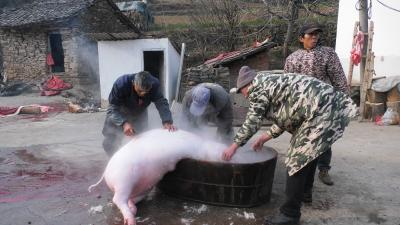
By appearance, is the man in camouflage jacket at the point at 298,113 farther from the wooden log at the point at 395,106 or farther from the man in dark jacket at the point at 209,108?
the wooden log at the point at 395,106

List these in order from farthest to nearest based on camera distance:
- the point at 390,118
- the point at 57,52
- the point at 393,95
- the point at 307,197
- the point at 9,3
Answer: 1. the point at 9,3
2. the point at 57,52
3. the point at 393,95
4. the point at 390,118
5. the point at 307,197

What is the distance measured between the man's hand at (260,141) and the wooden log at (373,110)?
554cm

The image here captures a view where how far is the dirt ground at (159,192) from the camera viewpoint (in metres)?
3.92

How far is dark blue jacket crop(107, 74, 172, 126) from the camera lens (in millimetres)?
4469

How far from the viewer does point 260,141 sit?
157 inches

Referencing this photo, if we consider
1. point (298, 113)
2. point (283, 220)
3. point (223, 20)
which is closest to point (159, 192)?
point (283, 220)

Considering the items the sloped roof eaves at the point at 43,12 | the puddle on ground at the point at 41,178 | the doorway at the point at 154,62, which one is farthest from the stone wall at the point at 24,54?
the puddle on ground at the point at 41,178

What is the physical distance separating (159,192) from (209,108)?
1.27m

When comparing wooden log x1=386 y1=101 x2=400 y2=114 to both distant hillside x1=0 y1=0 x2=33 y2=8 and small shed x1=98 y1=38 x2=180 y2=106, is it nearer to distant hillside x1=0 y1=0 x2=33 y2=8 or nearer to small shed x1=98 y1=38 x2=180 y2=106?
small shed x1=98 y1=38 x2=180 y2=106

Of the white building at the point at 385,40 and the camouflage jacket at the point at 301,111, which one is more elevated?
the white building at the point at 385,40

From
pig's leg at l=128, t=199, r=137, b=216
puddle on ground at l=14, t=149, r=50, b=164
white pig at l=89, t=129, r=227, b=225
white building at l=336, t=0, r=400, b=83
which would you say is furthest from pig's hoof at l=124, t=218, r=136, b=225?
white building at l=336, t=0, r=400, b=83

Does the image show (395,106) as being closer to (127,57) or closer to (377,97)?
(377,97)

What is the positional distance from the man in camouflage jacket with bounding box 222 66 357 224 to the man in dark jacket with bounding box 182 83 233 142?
1132 mm

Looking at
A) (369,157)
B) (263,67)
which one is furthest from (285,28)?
(369,157)
